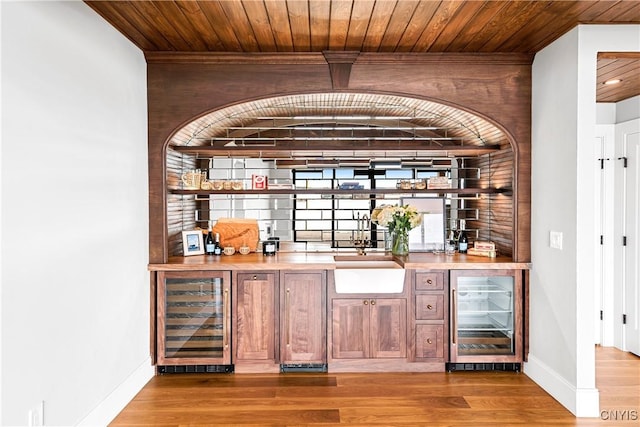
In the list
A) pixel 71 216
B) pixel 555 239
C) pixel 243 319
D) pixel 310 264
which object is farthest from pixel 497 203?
pixel 71 216

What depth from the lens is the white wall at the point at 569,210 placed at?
2893 mm

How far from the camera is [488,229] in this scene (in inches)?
161

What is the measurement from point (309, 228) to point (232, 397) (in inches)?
69.4

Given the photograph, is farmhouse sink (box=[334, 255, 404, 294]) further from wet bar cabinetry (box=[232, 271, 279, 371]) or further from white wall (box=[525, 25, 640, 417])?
white wall (box=[525, 25, 640, 417])

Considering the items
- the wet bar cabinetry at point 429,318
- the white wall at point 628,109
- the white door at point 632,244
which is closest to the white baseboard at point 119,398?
the wet bar cabinetry at point 429,318

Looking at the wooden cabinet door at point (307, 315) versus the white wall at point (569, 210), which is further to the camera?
the wooden cabinet door at point (307, 315)

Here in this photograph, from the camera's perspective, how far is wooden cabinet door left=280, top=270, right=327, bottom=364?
139 inches

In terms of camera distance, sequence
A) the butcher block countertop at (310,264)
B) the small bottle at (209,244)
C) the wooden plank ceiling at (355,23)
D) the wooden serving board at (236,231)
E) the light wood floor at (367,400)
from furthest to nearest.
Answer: the wooden serving board at (236,231)
the small bottle at (209,244)
the butcher block countertop at (310,264)
the light wood floor at (367,400)
the wooden plank ceiling at (355,23)

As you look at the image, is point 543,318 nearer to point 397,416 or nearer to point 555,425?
point 555,425

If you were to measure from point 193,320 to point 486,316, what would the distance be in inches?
93.3

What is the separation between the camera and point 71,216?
243 cm

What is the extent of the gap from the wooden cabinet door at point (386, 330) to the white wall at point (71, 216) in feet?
5.83

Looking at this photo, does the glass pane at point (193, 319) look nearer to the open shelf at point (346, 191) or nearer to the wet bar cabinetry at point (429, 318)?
the open shelf at point (346, 191)

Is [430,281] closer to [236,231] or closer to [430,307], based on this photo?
[430,307]
